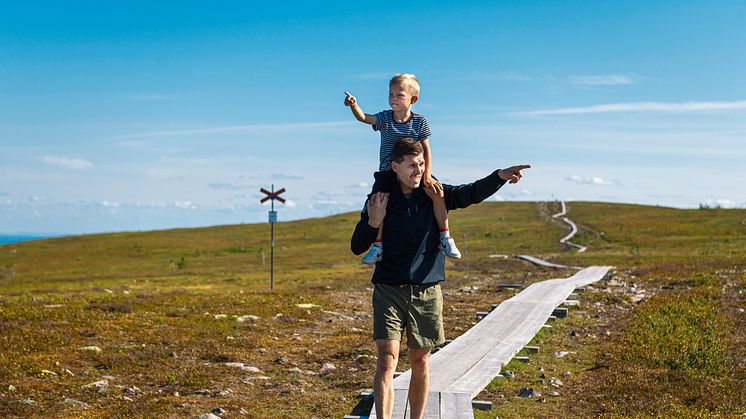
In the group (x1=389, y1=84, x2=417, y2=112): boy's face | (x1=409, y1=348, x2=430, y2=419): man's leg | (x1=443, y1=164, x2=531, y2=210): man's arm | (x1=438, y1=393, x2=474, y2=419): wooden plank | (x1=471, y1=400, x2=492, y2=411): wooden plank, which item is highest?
(x1=389, y1=84, x2=417, y2=112): boy's face

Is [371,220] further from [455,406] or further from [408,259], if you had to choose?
[455,406]

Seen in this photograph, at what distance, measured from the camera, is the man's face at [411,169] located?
6.79 meters

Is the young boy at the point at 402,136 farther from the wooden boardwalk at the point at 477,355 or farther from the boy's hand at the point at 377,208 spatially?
the wooden boardwalk at the point at 477,355

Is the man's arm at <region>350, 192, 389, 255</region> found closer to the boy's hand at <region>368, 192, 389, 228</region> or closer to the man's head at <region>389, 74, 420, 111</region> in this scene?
the boy's hand at <region>368, 192, 389, 228</region>

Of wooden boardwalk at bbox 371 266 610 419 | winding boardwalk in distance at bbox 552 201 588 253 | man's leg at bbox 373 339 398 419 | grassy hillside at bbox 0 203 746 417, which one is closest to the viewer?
man's leg at bbox 373 339 398 419

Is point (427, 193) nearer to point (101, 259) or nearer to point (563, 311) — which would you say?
point (563, 311)

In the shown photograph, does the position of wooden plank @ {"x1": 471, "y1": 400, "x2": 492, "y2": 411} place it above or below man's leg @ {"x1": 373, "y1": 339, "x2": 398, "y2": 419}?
below

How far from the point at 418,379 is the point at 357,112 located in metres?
2.64

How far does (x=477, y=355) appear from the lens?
42.0 feet

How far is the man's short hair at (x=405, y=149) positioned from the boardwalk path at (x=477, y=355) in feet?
10.2

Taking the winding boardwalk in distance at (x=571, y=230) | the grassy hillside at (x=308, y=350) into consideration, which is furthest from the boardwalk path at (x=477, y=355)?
the winding boardwalk in distance at (x=571, y=230)

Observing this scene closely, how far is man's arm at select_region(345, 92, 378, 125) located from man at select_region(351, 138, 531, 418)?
21.0 inches

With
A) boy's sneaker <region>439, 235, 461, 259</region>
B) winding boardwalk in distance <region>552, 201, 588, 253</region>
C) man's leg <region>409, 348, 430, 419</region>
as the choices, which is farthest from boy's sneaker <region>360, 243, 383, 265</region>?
winding boardwalk in distance <region>552, 201, 588, 253</region>

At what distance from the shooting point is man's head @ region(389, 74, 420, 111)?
6840 millimetres
